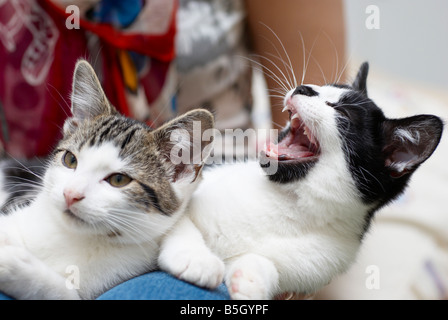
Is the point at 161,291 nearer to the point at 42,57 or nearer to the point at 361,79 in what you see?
the point at 361,79

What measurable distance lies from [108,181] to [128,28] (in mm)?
660

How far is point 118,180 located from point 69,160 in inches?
4.3

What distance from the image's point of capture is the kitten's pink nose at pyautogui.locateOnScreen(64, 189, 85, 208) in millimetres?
595

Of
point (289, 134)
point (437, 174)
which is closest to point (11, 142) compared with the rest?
point (289, 134)

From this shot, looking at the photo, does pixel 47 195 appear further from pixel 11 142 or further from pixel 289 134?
pixel 11 142

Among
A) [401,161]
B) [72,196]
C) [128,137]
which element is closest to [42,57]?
[128,137]

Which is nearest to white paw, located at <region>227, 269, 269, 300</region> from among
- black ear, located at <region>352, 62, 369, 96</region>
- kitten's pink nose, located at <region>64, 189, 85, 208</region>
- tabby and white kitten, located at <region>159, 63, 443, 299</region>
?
tabby and white kitten, located at <region>159, 63, 443, 299</region>

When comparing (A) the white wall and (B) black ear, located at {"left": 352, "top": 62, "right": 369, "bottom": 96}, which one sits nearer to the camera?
(B) black ear, located at {"left": 352, "top": 62, "right": 369, "bottom": 96}

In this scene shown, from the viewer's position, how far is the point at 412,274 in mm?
1424

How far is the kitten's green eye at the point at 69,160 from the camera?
688 millimetres

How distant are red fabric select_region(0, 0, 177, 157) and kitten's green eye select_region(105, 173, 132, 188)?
0.51 m

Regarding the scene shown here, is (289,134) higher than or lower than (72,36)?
lower

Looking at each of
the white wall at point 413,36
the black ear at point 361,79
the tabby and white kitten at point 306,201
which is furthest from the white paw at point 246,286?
the white wall at point 413,36

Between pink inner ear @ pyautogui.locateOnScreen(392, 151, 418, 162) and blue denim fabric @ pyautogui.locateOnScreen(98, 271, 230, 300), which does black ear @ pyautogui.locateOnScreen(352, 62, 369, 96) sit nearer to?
pink inner ear @ pyautogui.locateOnScreen(392, 151, 418, 162)
